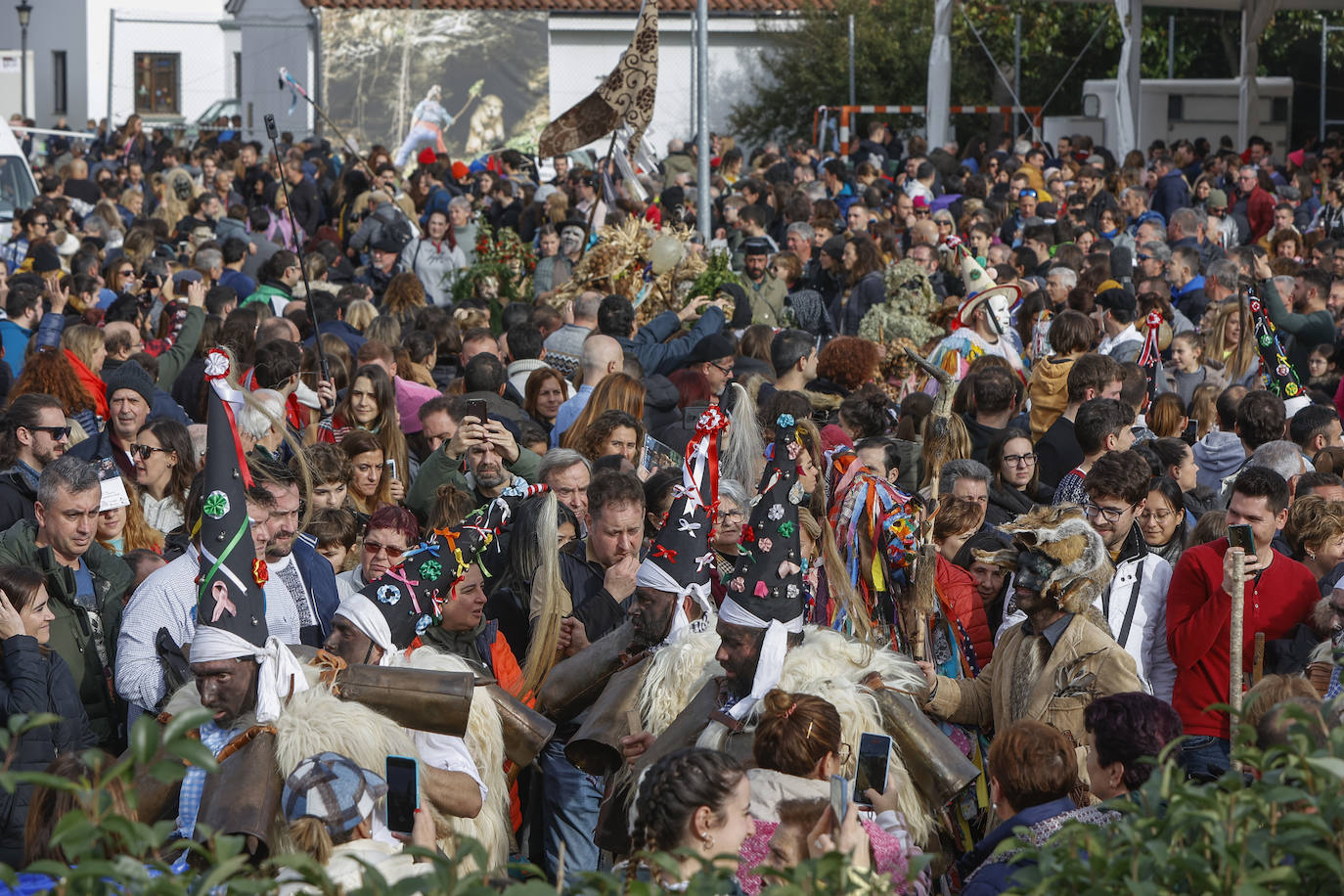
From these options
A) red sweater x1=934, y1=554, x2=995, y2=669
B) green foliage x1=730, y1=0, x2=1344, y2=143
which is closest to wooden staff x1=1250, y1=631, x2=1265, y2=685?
red sweater x1=934, y1=554, x2=995, y2=669

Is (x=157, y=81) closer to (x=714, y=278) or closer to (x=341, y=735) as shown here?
(x=714, y=278)

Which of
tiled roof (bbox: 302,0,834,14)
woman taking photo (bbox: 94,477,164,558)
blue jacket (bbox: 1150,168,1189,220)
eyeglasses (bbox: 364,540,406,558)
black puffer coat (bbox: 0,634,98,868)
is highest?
tiled roof (bbox: 302,0,834,14)

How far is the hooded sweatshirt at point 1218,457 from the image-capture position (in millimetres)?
7566

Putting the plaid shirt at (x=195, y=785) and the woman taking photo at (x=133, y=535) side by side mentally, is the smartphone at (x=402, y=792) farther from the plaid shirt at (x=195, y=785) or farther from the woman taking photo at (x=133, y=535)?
the woman taking photo at (x=133, y=535)

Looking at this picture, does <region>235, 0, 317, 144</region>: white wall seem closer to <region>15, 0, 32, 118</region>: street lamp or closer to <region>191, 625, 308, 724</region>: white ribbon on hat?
<region>15, 0, 32, 118</region>: street lamp

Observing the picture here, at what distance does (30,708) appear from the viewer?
494 cm

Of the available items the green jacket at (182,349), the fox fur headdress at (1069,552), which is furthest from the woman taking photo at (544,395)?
the fox fur headdress at (1069,552)

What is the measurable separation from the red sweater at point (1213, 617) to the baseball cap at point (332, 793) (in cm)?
284

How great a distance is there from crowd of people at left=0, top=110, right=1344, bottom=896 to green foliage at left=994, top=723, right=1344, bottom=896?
1.01 feet

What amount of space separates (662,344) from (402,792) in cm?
623

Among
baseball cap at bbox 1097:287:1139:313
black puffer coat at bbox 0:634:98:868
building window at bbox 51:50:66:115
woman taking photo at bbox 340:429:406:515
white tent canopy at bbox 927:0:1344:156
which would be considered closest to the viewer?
black puffer coat at bbox 0:634:98:868

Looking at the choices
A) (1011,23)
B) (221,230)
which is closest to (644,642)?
(221,230)

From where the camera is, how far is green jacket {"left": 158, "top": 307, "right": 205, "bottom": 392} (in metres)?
9.91

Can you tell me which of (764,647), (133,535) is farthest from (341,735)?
(133,535)
